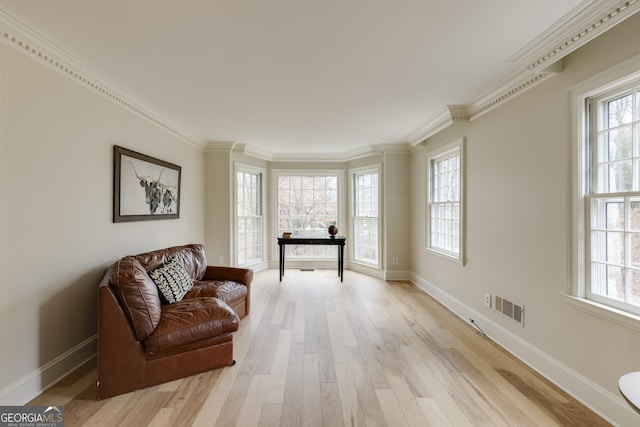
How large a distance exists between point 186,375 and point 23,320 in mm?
1128

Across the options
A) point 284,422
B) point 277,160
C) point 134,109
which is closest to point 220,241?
point 277,160

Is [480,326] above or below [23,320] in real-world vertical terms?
below

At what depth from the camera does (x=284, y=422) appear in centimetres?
183

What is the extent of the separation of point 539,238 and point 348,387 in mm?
1910

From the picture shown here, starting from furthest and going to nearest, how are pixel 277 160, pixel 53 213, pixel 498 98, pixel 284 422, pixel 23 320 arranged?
pixel 277 160 → pixel 498 98 → pixel 53 213 → pixel 23 320 → pixel 284 422

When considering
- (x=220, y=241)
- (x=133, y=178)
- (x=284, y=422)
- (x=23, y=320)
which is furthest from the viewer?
(x=220, y=241)

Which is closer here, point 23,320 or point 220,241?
point 23,320

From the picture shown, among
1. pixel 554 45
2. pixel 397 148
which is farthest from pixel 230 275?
pixel 554 45

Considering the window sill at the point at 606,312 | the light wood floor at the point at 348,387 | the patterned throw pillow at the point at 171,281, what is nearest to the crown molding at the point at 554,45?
the window sill at the point at 606,312

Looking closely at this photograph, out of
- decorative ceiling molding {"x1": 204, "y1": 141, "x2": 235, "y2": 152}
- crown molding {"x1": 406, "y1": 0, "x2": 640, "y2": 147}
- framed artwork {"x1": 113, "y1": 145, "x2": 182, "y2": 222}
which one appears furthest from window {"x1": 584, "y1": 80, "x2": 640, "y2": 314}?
decorative ceiling molding {"x1": 204, "y1": 141, "x2": 235, "y2": 152}

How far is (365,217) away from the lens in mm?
5977

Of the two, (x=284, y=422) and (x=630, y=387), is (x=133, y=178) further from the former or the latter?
(x=630, y=387)

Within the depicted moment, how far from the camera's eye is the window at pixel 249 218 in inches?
221

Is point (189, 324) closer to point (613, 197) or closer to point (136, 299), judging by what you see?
point (136, 299)
